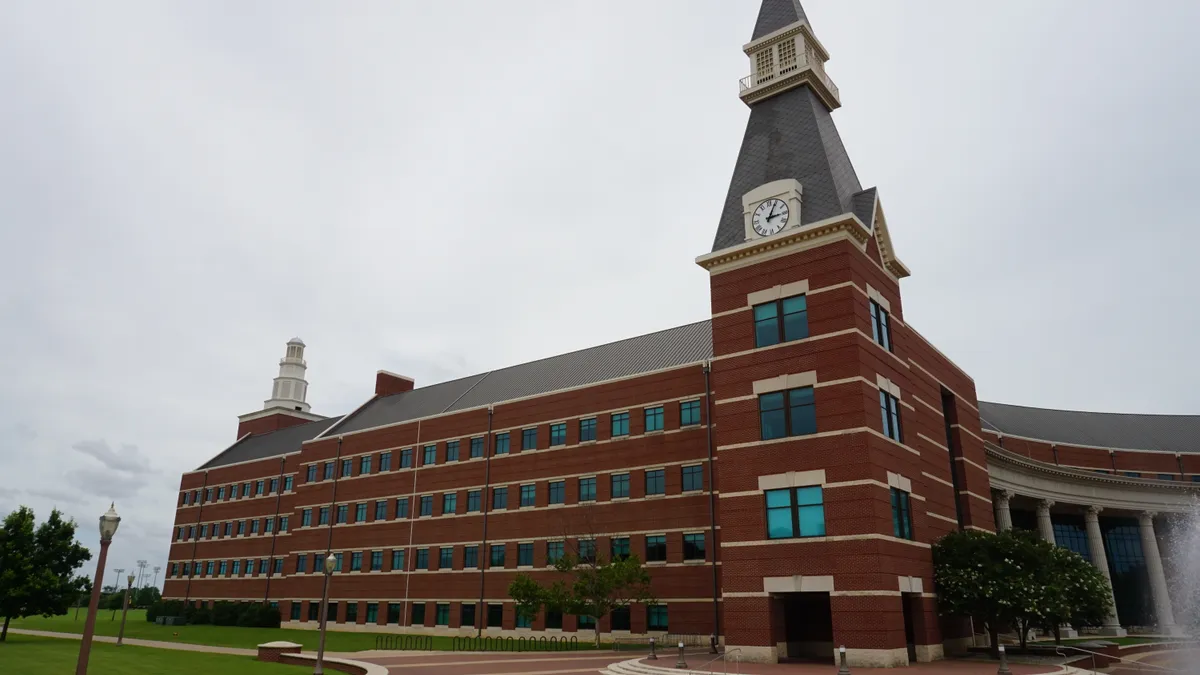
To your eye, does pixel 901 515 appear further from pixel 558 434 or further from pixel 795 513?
pixel 558 434

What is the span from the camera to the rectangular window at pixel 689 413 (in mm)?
43922

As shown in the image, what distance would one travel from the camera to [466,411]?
5619cm

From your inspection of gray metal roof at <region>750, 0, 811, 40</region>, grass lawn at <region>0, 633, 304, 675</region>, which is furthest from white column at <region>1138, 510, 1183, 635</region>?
grass lawn at <region>0, 633, 304, 675</region>

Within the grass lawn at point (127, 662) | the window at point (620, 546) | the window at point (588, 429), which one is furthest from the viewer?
the window at point (588, 429)

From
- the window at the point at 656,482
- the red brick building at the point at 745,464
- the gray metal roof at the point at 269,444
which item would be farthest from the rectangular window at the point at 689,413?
the gray metal roof at the point at 269,444

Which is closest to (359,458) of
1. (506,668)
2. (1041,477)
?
(506,668)

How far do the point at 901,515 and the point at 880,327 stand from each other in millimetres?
8031

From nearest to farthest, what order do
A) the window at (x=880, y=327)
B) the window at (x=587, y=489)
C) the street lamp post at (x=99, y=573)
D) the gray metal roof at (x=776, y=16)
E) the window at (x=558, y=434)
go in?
the street lamp post at (x=99, y=573), the window at (x=880, y=327), the gray metal roof at (x=776, y=16), the window at (x=587, y=489), the window at (x=558, y=434)

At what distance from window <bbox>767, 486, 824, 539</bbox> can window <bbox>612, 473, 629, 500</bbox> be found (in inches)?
591

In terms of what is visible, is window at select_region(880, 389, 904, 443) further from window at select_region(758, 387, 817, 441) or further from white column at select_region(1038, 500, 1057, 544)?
white column at select_region(1038, 500, 1057, 544)

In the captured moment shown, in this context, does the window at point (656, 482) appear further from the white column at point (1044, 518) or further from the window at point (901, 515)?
the white column at point (1044, 518)

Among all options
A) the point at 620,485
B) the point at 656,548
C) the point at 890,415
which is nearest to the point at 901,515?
the point at 890,415

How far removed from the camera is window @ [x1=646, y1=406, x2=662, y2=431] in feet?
149

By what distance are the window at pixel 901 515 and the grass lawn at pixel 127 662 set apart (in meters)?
22.8
